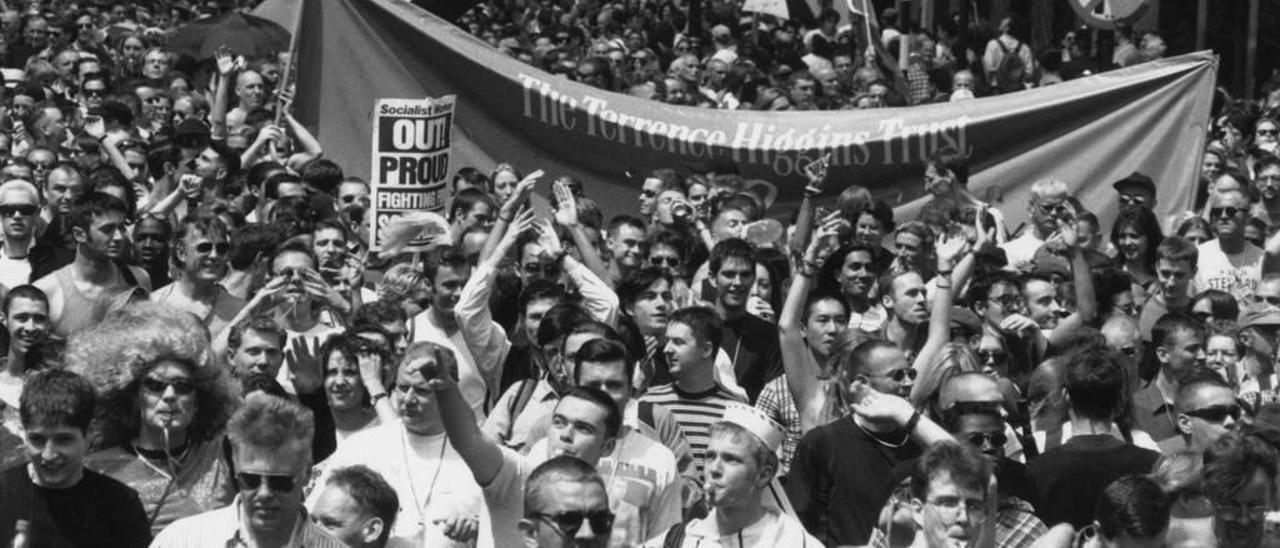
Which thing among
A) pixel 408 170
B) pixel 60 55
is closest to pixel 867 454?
pixel 408 170

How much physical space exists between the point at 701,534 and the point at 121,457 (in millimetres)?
1595

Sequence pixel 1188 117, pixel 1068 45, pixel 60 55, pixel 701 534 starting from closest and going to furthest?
pixel 701 534, pixel 1188 117, pixel 60 55, pixel 1068 45

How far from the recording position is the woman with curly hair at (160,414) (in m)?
7.33

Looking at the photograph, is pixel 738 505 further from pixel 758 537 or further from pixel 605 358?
pixel 605 358

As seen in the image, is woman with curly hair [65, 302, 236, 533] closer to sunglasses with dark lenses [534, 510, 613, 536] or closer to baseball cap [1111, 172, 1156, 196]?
sunglasses with dark lenses [534, 510, 613, 536]

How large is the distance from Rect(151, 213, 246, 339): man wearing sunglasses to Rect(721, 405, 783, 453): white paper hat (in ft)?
10.2

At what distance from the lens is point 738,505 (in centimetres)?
721

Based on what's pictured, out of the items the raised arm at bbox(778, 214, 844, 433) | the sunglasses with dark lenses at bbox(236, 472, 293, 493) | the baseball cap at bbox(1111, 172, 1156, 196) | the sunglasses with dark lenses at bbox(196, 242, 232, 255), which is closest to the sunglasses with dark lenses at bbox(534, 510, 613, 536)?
the sunglasses with dark lenses at bbox(236, 472, 293, 493)

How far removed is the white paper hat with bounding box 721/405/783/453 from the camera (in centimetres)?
738

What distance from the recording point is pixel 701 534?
7.25 meters

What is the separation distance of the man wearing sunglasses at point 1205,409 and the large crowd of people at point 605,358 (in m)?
0.01

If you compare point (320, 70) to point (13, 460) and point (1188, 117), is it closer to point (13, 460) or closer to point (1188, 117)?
point (1188, 117)

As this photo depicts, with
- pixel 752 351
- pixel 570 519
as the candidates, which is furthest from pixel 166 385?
pixel 752 351

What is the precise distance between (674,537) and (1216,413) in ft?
6.72
